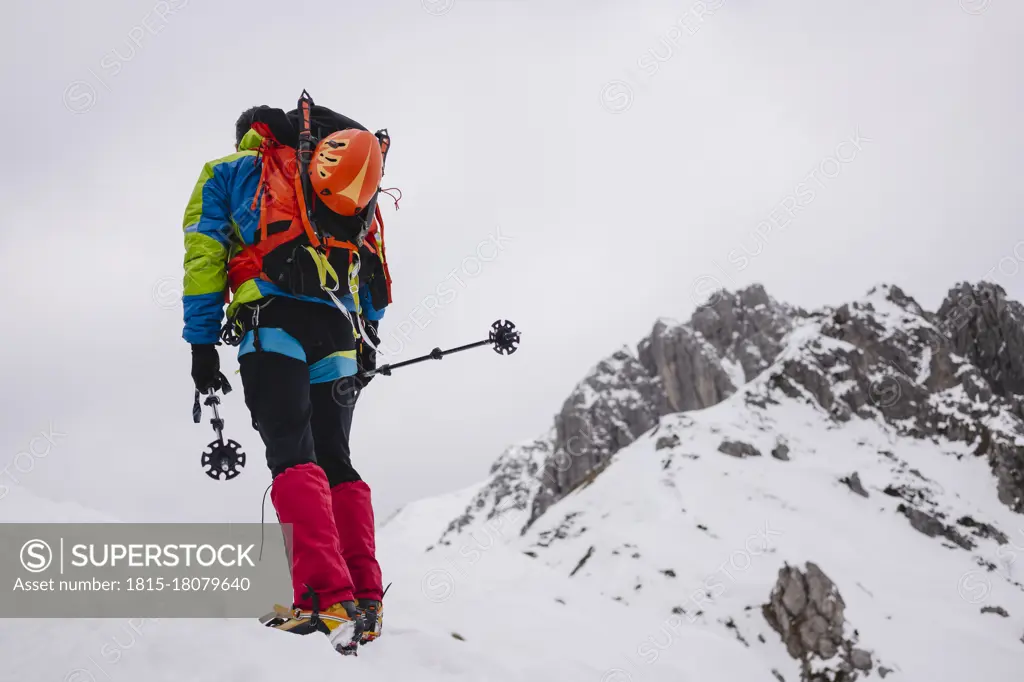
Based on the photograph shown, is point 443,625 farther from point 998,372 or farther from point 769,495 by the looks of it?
point 998,372

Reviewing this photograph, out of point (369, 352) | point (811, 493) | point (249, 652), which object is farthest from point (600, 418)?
point (249, 652)

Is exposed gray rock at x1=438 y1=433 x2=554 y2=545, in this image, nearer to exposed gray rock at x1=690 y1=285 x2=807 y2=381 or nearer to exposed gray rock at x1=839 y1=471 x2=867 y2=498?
exposed gray rock at x1=690 y1=285 x2=807 y2=381

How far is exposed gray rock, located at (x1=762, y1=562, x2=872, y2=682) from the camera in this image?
23047 mm

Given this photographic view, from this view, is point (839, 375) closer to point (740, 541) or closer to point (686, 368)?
point (686, 368)

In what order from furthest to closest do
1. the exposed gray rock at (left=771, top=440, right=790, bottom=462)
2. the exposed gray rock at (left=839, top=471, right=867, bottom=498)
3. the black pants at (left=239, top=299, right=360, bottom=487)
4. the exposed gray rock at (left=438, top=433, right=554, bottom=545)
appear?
the exposed gray rock at (left=438, top=433, right=554, bottom=545) → the exposed gray rock at (left=771, top=440, right=790, bottom=462) → the exposed gray rock at (left=839, top=471, right=867, bottom=498) → the black pants at (left=239, top=299, right=360, bottom=487)

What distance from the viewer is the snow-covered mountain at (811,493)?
2530cm

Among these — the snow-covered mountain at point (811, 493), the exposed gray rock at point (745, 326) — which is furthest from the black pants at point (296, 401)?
the exposed gray rock at point (745, 326)

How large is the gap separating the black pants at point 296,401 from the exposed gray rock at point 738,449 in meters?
45.8

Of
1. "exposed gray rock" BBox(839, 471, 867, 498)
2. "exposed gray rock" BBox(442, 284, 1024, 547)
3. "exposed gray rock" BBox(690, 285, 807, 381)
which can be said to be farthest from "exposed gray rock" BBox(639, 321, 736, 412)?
"exposed gray rock" BBox(839, 471, 867, 498)

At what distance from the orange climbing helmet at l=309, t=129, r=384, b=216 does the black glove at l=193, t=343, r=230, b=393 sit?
3.56 ft

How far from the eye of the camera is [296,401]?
11.8ft

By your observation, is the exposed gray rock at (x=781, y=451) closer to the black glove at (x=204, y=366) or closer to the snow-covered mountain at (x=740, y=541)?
the snow-covered mountain at (x=740, y=541)

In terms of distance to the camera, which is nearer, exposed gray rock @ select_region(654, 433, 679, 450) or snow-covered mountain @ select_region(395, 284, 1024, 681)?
snow-covered mountain @ select_region(395, 284, 1024, 681)

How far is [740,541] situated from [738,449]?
12.6 metres
